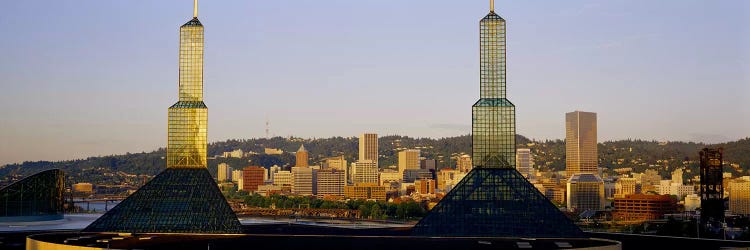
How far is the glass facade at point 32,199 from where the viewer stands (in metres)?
111

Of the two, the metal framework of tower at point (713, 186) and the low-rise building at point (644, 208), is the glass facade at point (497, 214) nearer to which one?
the metal framework of tower at point (713, 186)

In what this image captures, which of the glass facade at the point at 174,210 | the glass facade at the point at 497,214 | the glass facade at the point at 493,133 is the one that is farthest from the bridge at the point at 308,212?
the glass facade at the point at 497,214

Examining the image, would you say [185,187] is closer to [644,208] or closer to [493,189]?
[493,189]

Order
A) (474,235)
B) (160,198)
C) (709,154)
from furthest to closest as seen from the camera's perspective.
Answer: (709,154) < (160,198) < (474,235)

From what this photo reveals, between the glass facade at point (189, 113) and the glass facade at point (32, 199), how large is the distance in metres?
41.5

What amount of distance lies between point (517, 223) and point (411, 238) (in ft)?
→ 22.5

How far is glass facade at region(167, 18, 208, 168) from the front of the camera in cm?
7581

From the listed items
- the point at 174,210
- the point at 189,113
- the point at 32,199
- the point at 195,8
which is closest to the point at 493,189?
the point at 174,210

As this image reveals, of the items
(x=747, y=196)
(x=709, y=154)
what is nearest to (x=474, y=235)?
(x=709, y=154)

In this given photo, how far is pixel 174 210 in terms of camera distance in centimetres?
7175

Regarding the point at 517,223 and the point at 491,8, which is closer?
the point at 517,223

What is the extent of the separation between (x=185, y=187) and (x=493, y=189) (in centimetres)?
2166

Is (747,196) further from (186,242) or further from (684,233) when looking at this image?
(186,242)

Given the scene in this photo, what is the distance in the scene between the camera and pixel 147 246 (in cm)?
6056
